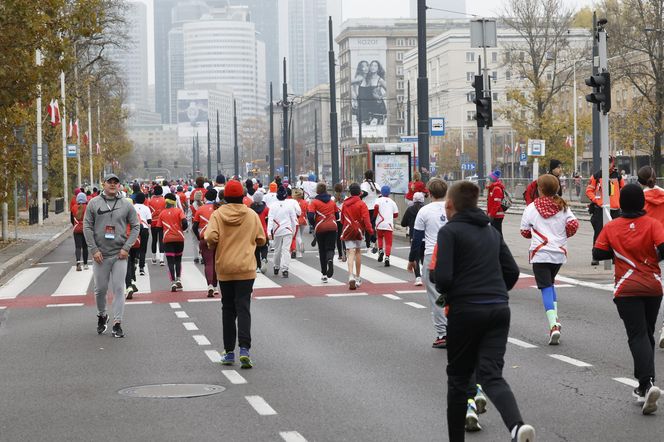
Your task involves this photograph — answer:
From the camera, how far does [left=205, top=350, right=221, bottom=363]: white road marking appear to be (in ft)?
39.0

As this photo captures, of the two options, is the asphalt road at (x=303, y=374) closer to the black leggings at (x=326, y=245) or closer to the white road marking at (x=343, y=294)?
the white road marking at (x=343, y=294)

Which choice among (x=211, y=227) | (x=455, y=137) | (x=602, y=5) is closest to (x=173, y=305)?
(x=211, y=227)

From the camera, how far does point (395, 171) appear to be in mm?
39469

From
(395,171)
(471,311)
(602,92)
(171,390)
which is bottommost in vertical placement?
(171,390)

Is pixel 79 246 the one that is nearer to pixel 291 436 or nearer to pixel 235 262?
pixel 235 262

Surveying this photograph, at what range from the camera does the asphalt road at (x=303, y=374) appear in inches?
328

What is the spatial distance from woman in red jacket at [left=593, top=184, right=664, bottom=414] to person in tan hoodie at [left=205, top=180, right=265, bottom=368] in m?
3.55

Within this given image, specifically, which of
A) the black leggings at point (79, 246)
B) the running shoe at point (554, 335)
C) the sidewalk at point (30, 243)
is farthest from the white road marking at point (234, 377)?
the black leggings at point (79, 246)

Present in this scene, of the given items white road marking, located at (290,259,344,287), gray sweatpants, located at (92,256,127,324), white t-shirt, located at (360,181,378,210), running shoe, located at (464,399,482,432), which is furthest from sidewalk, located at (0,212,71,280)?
running shoe, located at (464,399,482,432)

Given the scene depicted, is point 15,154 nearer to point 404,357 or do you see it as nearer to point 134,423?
point 404,357

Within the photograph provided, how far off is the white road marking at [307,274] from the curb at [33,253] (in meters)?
5.86

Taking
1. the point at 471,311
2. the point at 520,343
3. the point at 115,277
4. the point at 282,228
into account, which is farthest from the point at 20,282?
the point at 471,311

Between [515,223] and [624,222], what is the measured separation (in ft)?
106

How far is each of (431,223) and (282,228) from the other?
9.95 meters
